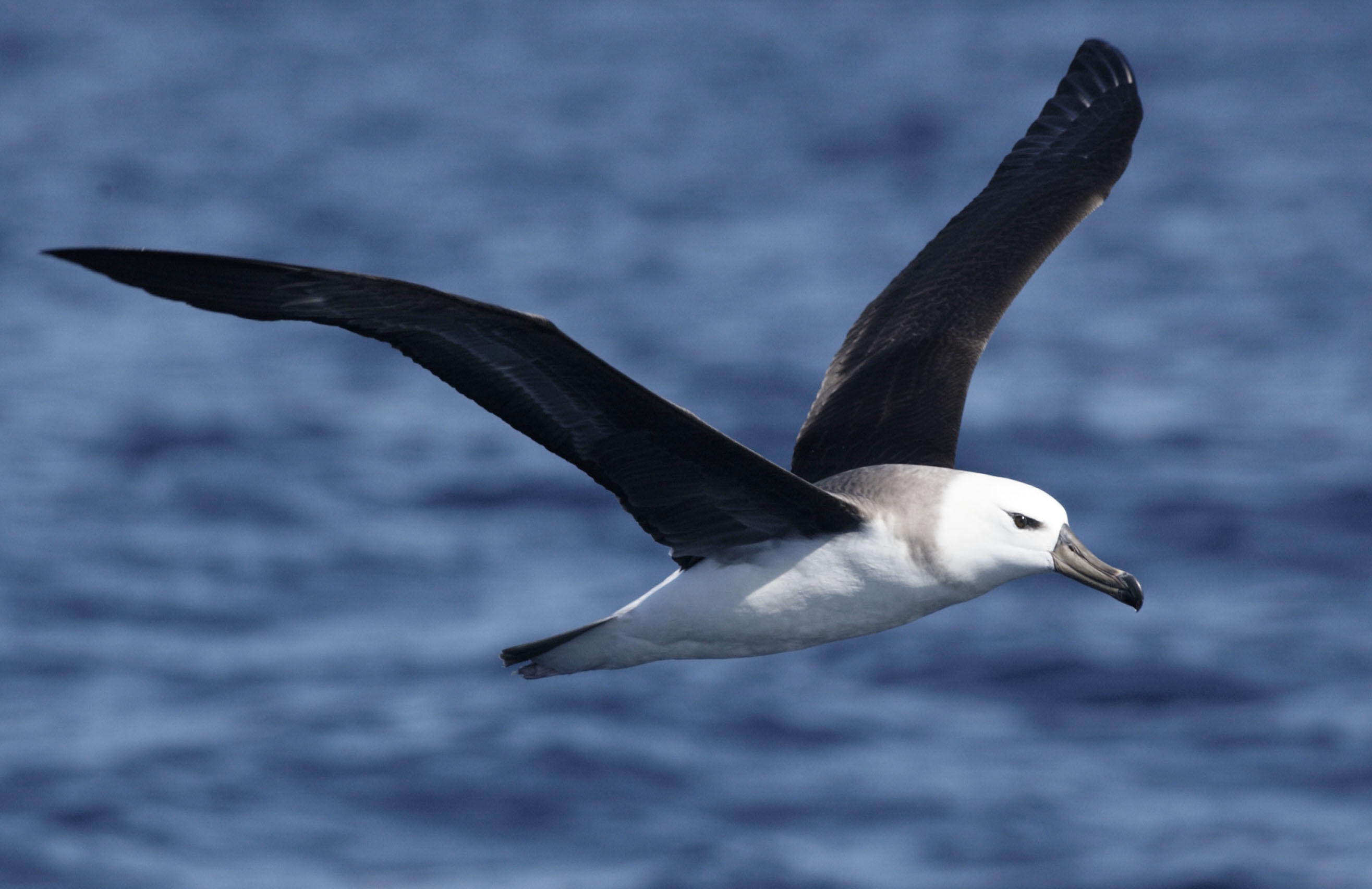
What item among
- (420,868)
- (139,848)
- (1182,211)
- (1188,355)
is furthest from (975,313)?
(1182,211)

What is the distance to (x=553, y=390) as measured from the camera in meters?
7.64

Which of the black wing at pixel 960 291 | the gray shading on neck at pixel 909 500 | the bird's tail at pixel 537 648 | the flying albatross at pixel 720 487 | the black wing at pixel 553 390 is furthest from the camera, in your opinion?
the black wing at pixel 960 291

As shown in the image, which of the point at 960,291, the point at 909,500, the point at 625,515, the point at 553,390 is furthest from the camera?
the point at 625,515

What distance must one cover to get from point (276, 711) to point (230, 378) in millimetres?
9196

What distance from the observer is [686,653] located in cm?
865

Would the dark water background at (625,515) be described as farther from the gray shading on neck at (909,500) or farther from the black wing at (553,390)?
the black wing at (553,390)

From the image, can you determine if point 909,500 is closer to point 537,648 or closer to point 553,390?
point 553,390

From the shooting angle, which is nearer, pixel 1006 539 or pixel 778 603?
pixel 1006 539

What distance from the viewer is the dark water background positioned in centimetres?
2491

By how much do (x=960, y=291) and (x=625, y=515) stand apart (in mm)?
18403

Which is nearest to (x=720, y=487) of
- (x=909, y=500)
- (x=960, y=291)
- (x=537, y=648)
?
(x=909, y=500)

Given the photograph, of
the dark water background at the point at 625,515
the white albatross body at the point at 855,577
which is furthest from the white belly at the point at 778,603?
the dark water background at the point at 625,515

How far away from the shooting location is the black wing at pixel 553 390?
6.86m

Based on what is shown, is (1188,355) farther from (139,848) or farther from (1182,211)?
(139,848)
